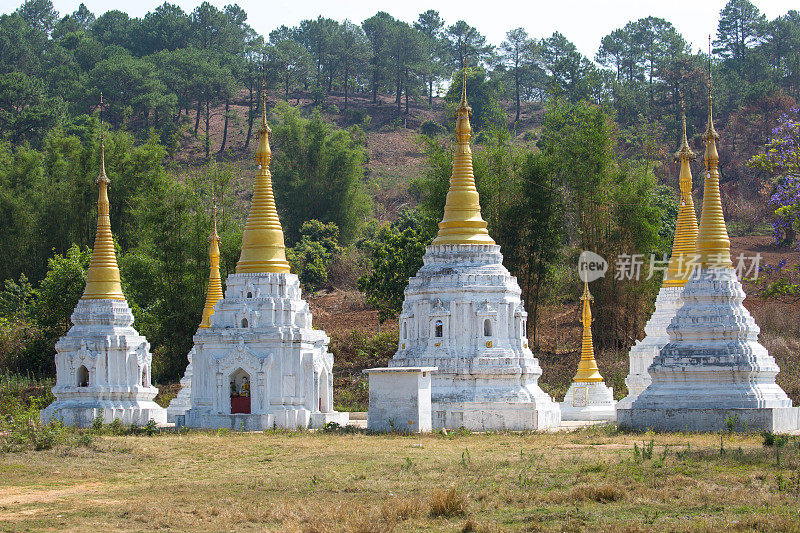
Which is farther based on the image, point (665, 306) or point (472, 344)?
point (665, 306)

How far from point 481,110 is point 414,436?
7127cm

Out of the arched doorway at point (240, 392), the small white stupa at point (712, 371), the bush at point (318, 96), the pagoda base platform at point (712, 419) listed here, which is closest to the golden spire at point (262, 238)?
the arched doorway at point (240, 392)

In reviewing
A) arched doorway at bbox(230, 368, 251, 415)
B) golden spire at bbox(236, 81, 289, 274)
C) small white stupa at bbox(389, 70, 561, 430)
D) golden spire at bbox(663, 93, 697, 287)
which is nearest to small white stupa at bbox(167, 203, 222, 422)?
arched doorway at bbox(230, 368, 251, 415)

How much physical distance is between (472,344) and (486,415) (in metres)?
2.10

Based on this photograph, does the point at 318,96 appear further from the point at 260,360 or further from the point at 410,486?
the point at 410,486

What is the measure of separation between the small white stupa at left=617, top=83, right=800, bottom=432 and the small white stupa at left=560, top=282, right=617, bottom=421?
891cm

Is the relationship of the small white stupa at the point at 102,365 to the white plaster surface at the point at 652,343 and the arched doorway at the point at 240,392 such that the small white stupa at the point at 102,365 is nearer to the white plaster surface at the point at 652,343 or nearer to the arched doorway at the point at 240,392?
the arched doorway at the point at 240,392

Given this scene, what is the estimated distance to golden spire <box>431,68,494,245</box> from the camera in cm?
3475

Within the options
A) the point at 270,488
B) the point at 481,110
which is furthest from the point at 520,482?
the point at 481,110

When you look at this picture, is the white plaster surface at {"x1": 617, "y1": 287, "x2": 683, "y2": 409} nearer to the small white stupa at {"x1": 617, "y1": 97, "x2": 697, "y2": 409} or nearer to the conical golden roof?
the small white stupa at {"x1": 617, "y1": 97, "x2": 697, "y2": 409}

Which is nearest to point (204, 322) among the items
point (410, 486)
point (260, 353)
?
point (260, 353)

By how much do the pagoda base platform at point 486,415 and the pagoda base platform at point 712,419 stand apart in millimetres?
4106

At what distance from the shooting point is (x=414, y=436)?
2955cm

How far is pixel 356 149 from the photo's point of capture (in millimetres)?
77250
